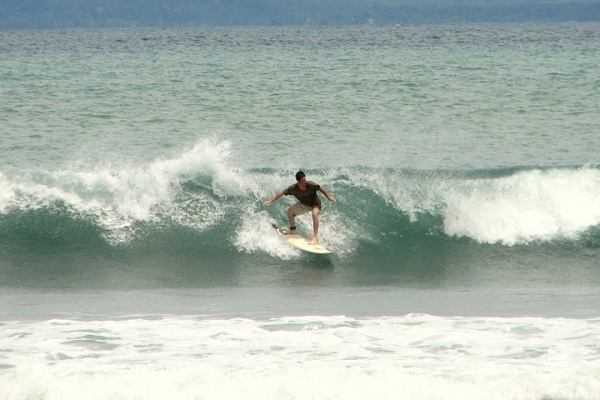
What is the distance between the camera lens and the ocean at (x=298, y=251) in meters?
8.41

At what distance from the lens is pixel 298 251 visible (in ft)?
42.4

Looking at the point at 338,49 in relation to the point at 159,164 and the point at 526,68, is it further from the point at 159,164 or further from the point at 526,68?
the point at 159,164

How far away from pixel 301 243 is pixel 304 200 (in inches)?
26.9

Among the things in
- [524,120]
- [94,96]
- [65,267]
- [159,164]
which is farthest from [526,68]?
[65,267]

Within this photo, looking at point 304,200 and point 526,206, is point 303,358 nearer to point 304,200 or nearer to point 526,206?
Answer: point 304,200

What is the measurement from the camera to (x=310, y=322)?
9.77 meters

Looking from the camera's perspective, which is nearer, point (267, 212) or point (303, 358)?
point (303, 358)

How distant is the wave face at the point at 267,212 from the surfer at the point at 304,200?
413mm

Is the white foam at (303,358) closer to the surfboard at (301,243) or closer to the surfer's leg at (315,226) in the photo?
the surfboard at (301,243)

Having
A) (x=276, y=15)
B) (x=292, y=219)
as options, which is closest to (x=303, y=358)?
(x=292, y=219)

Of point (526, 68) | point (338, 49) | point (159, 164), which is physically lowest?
point (159, 164)

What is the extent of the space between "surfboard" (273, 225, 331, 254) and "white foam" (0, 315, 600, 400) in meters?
2.75

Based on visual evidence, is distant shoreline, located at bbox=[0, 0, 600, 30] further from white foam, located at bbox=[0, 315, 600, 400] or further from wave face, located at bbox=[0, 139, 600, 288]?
white foam, located at bbox=[0, 315, 600, 400]

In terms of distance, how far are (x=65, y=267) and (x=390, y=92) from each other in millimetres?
16335
